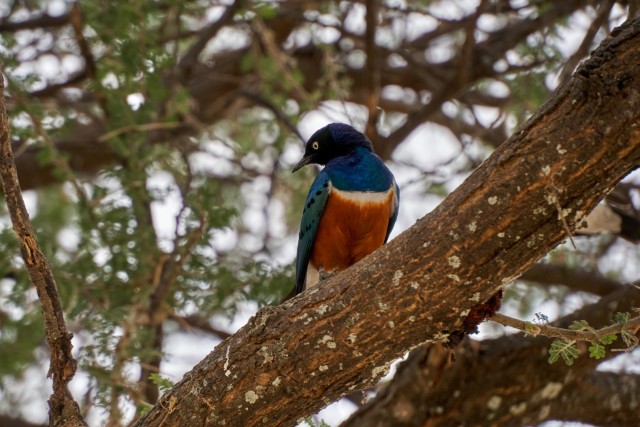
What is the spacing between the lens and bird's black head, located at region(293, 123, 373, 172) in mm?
5719

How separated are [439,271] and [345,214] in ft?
7.09

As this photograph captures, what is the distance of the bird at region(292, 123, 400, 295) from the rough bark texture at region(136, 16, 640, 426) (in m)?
1.80

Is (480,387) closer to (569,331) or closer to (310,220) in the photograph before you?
(310,220)

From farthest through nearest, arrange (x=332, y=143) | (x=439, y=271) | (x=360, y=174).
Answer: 1. (x=332, y=143)
2. (x=360, y=174)
3. (x=439, y=271)

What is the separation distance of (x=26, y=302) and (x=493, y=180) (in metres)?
4.00

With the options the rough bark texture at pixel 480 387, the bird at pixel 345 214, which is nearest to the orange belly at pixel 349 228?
the bird at pixel 345 214

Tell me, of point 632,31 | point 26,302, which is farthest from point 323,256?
point 632,31

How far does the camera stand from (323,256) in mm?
5340

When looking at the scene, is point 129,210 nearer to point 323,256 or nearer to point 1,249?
point 1,249

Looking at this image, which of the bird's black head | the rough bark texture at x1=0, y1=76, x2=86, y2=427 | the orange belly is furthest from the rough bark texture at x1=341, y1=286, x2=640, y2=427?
the rough bark texture at x1=0, y1=76, x2=86, y2=427

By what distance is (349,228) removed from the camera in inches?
204

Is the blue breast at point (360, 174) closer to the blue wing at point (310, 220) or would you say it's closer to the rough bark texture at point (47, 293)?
the blue wing at point (310, 220)

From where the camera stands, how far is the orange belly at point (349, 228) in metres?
5.17

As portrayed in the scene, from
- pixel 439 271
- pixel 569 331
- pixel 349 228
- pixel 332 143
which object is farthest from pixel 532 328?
pixel 332 143
